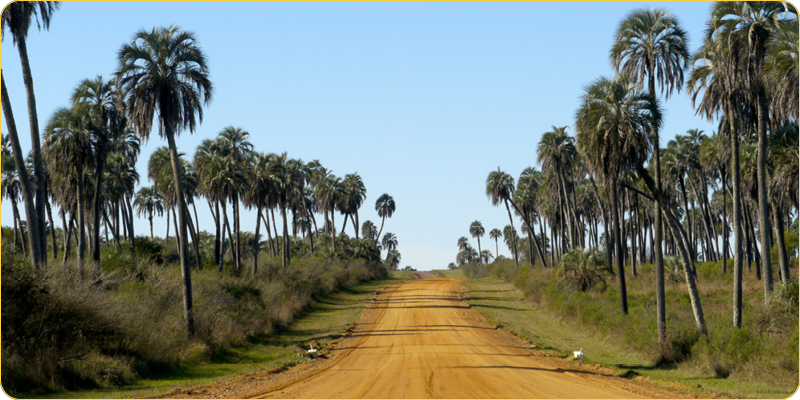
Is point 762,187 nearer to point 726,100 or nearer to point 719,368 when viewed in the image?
point 726,100

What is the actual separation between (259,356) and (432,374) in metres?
8.19

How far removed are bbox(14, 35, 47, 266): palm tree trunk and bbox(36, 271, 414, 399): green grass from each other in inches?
287

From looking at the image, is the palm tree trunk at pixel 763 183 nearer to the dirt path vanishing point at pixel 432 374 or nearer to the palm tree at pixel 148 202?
the dirt path vanishing point at pixel 432 374

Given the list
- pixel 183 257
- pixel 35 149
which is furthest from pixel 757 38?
pixel 35 149

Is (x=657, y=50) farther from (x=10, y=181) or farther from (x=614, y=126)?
(x=10, y=181)

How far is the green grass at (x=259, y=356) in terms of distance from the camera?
14469mm

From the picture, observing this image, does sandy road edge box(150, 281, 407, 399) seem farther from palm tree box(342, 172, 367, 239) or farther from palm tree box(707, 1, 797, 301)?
palm tree box(342, 172, 367, 239)

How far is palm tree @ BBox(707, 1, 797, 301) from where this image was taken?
1912 cm

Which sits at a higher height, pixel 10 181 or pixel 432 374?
pixel 10 181

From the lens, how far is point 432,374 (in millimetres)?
16891

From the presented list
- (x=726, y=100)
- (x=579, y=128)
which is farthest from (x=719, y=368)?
(x=726, y=100)

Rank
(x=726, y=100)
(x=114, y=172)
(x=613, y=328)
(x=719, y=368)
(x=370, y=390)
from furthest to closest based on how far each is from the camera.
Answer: (x=114, y=172) → (x=613, y=328) → (x=726, y=100) → (x=719, y=368) → (x=370, y=390)

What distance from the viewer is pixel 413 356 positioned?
20.8m

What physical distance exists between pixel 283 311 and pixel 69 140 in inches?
598
